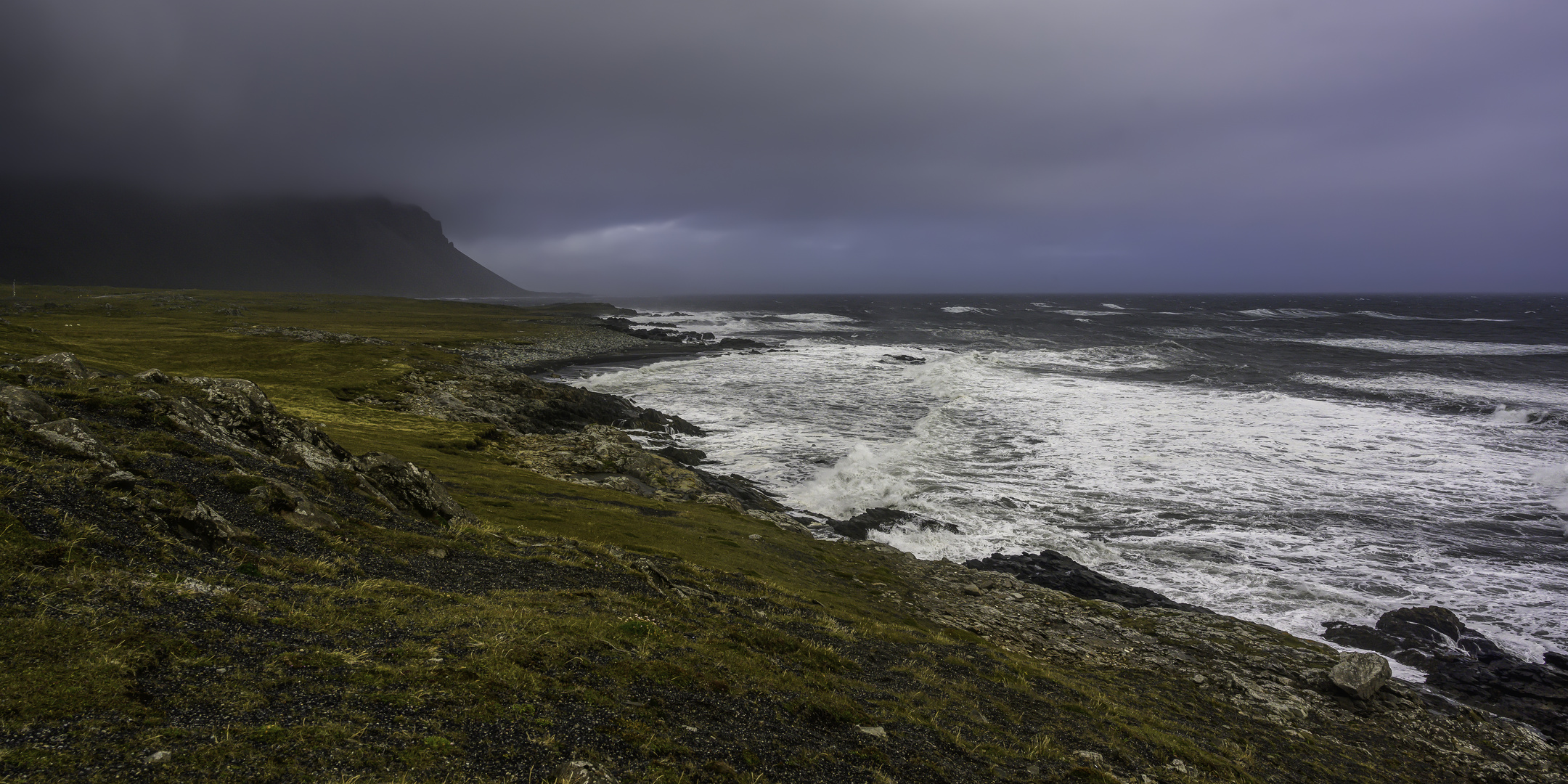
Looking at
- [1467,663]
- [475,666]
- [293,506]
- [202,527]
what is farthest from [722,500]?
[1467,663]

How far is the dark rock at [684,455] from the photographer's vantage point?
37.9 m

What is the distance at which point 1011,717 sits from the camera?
12.8 m

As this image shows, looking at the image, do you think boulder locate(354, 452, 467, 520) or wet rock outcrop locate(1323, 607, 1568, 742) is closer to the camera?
wet rock outcrop locate(1323, 607, 1568, 742)

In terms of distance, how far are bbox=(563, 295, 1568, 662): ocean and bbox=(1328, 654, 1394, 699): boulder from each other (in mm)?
4403

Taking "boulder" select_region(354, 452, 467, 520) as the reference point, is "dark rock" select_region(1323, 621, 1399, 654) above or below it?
below

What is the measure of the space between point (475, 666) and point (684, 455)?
97.0 feet

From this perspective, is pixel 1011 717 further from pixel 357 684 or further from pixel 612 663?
pixel 357 684

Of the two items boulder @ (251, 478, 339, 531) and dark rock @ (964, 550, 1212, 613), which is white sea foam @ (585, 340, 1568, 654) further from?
boulder @ (251, 478, 339, 531)

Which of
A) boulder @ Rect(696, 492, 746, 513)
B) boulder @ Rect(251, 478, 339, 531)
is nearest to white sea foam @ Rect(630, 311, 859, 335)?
boulder @ Rect(696, 492, 746, 513)

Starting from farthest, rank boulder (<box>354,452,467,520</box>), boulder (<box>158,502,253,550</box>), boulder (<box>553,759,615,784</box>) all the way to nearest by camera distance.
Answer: boulder (<box>354,452,467,520</box>) → boulder (<box>158,502,253,550</box>) → boulder (<box>553,759,615,784</box>)

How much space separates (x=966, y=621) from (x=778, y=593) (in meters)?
6.47

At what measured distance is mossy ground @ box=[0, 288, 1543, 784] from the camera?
6.73 m

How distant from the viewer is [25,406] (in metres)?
12.4

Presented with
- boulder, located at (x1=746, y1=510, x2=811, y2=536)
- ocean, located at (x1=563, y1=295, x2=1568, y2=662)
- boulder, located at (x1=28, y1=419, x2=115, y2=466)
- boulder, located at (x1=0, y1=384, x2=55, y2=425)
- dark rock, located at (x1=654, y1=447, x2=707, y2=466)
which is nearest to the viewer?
boulder, located at (x1=28, y1=419, x2=115, y2=466)
